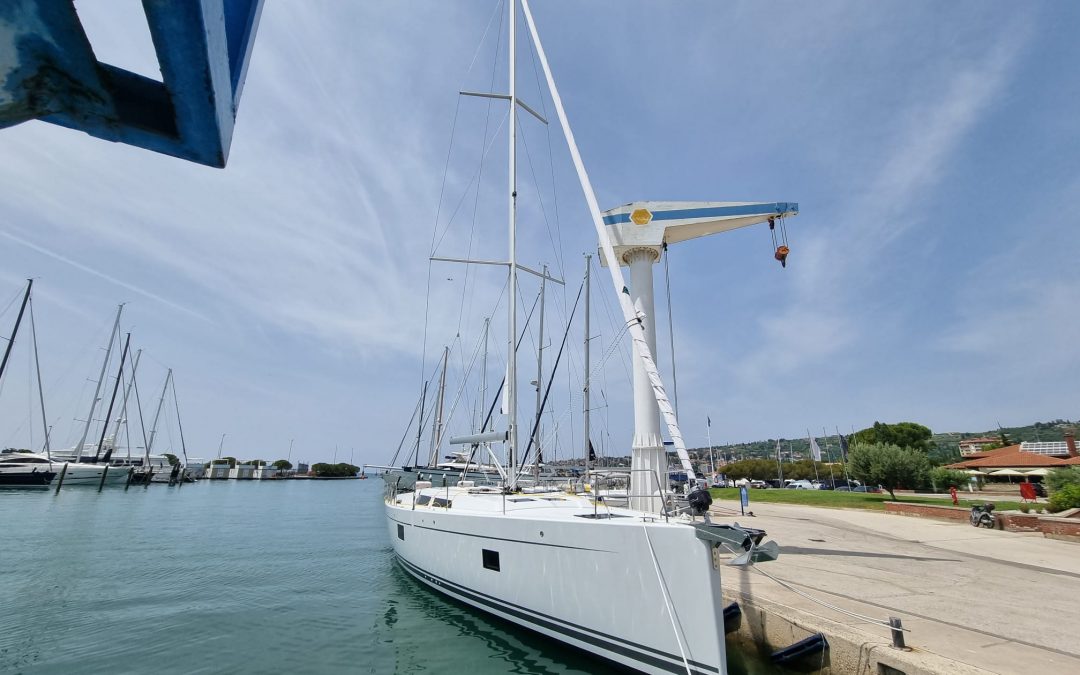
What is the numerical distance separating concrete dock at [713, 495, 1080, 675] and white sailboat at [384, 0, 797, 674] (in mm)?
1542

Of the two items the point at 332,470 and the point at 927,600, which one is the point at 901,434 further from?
the point at 332,470

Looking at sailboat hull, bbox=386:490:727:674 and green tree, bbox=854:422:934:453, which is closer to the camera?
sailboat hull, bbox=386:490:727:674

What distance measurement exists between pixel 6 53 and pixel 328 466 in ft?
430

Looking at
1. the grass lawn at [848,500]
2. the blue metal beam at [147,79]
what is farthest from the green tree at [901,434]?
the blue metal beam at [147,79]

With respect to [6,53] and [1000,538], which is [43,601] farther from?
[1000,538]

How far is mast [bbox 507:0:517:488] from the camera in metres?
11.7

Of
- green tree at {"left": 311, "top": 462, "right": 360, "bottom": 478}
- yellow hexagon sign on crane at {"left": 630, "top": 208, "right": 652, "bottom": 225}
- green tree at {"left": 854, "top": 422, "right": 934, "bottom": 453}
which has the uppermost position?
yellow hexagon sign on crane at {"left": 630, "top": 208, "right": 652, "bottom": 225}

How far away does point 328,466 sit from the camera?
117 metres

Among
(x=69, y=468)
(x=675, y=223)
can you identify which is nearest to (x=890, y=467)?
(x=675, y=223)

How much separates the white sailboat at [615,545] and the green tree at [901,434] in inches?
2049

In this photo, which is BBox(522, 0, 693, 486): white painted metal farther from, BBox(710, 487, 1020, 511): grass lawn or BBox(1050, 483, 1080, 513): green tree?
BBox(710, 487, 1020, 511): grass lawn

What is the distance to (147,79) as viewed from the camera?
1.60 metres

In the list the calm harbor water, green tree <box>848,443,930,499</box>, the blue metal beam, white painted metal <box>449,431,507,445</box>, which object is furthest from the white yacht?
green tree <box>848,443,930,499</box>

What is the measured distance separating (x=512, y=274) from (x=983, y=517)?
692 inches
